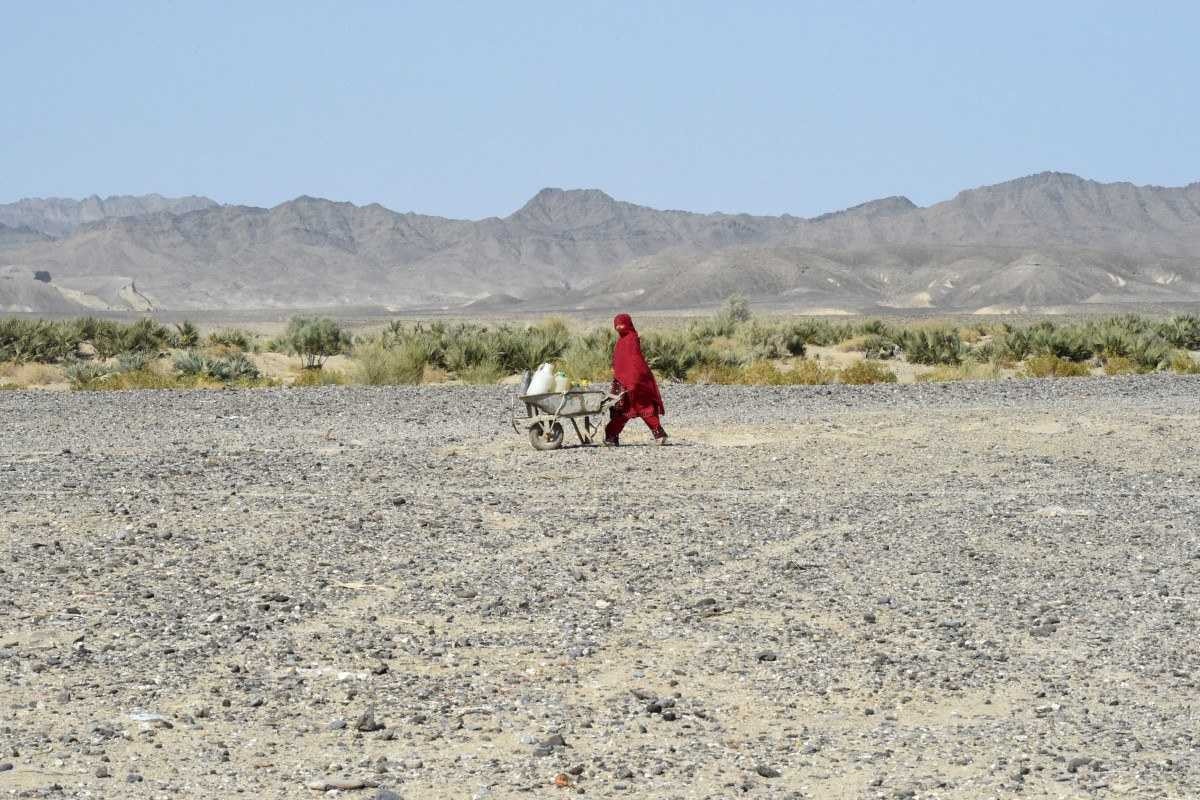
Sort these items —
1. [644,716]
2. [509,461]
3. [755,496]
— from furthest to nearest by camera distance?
[509,461] < [755,496] < [644,716]

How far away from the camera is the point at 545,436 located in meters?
15.7

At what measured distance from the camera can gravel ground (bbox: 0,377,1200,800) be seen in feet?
20.6

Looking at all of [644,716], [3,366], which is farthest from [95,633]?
[3,366]

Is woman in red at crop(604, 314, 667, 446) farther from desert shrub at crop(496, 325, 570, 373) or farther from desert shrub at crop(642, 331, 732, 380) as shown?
desert shrub at crop(496, 325, 570, 373)

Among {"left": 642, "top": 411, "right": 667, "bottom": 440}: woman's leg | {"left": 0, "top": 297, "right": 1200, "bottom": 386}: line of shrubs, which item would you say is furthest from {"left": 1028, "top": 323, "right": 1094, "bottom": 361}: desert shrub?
{"left": 642, "top": 411, "right": 667, "bottom": 440}: woman's leg

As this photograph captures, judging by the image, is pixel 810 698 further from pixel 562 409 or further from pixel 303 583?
pixel 562 409

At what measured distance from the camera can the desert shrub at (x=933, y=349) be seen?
3341 centimetres

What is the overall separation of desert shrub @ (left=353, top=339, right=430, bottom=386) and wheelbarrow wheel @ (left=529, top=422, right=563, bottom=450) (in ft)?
34.9

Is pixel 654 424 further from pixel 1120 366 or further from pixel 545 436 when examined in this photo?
pixel 1120 366

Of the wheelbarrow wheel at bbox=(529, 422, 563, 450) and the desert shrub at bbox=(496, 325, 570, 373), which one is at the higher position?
the desert shrub at bbox=(496, 325, 570, 373)

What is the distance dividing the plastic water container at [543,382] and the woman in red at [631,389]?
607 millimetres

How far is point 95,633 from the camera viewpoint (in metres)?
8.02

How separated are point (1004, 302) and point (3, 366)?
9202 cm

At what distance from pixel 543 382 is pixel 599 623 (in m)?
7.39
